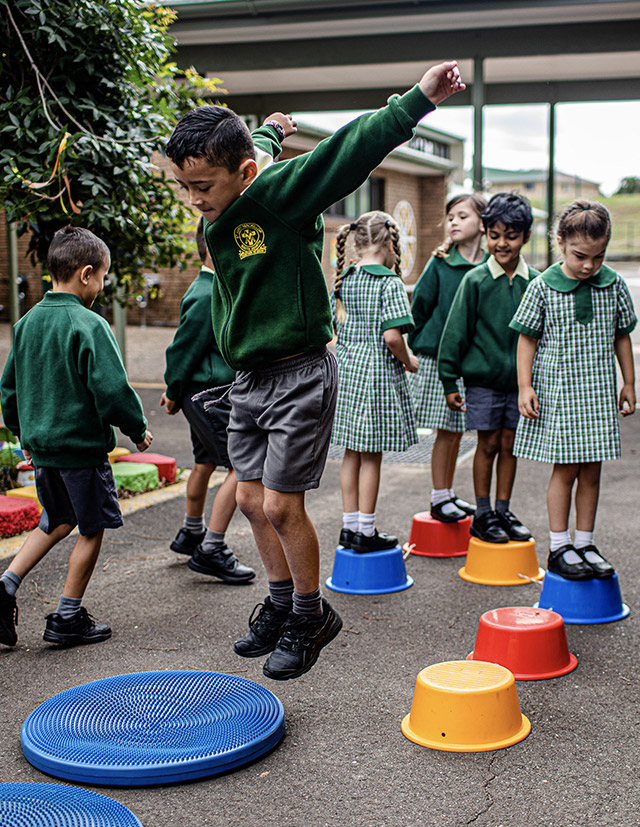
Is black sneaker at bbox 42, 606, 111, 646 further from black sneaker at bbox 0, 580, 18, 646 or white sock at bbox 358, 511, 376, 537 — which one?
white sock at bbox 358, 511, 376, 537

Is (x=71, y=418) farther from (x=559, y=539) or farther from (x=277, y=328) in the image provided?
(x=559, y=539)

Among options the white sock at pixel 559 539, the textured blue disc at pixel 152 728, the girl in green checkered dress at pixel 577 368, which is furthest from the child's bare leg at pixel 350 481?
the textured blue disc at pixel 152 728

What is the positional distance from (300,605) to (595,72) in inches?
417

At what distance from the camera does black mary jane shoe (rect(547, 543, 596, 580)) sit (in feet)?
13.0

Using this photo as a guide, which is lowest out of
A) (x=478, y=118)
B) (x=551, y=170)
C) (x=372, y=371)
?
(x=372, y=371)

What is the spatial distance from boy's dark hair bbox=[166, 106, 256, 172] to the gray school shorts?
68 centimetres

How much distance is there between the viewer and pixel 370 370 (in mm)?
4754

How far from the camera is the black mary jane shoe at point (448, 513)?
5039mm

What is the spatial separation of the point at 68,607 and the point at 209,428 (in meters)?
1.19

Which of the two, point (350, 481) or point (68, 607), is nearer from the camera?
point (68, 607)

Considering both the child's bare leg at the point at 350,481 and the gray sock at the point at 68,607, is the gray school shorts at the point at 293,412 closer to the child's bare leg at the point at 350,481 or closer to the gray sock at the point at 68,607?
the gray sock at the point at 68,607

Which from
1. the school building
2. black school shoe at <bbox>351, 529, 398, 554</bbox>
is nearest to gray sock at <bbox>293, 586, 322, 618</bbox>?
black school shoe at <bbox>351, 529, 398, 554</bbox>

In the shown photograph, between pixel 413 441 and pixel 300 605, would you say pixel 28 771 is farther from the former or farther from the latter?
pixel 413 441

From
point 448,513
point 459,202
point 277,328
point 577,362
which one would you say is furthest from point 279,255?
point 459,202
